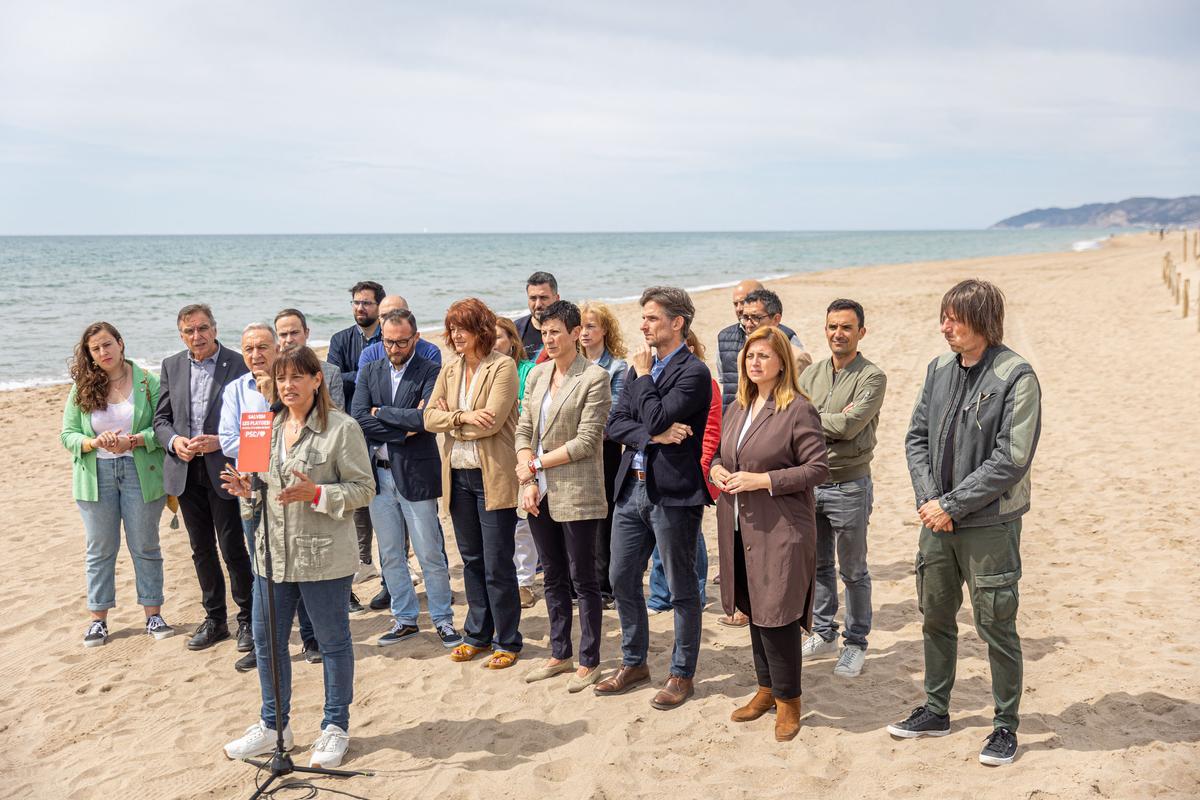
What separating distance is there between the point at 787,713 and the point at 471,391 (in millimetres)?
2408

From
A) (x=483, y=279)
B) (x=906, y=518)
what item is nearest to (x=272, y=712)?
(x=906, y=518)

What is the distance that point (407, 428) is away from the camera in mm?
5109

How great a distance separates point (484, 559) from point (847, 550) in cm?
209

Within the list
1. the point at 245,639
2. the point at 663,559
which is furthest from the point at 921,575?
the point at 245,639

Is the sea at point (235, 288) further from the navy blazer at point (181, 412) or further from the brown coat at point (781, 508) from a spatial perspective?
the brown coat at point (781, 508)

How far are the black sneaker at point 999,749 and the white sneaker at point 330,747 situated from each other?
9.65 ft

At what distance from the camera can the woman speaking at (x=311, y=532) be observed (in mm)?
3961

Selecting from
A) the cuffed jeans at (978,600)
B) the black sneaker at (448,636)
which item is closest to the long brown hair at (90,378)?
the black sneaker at (448,636)

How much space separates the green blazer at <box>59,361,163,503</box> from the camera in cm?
540

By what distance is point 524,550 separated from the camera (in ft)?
20.4

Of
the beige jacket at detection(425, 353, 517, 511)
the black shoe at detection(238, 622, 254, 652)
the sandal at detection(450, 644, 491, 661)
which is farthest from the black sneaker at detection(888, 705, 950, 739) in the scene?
the black shoe at detection(238, 622, 254, 652)

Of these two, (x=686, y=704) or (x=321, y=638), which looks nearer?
(x=321, y=638)

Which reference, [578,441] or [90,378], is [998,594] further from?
[90,378]

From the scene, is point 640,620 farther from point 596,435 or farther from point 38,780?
point 38,780
